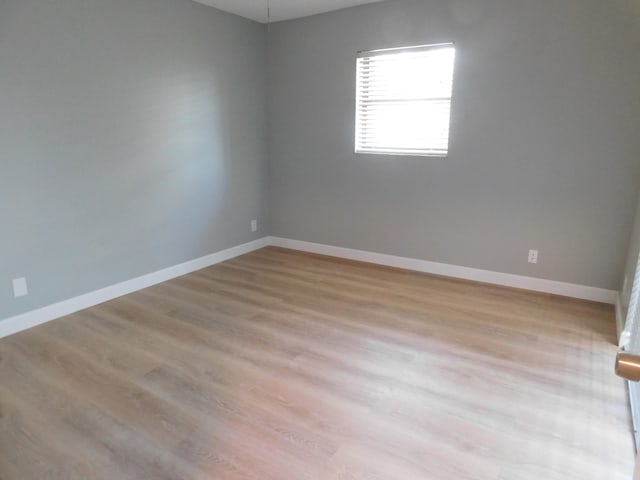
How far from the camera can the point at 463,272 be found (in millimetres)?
3744

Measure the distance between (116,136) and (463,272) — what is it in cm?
317

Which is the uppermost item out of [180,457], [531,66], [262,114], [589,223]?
[531,66]

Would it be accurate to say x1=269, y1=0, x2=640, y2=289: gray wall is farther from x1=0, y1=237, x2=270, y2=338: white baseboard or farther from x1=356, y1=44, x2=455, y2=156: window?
x1=0, y1=237, x2=270, y2=338: white baseboard

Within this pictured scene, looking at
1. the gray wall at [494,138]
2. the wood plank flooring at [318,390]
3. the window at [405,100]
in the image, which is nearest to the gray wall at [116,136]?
the wood plank flooring at [318,390]

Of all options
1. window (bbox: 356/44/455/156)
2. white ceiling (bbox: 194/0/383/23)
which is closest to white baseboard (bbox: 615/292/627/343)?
window (bbox: 356/44/455/156)

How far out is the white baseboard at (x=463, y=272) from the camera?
3242 mm

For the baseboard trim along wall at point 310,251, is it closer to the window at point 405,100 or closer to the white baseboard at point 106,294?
the white baseboard at point 106,294

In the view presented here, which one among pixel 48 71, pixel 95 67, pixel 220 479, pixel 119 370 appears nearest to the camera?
pixel 220 479

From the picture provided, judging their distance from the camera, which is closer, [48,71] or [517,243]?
Answer: [48,71]

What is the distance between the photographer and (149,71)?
3.27 meters

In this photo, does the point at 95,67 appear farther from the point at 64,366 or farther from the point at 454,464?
the point at 454,464

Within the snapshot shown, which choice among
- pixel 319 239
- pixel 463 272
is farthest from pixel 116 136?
pixel 463 272

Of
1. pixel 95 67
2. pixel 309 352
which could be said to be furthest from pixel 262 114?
pixel 309 352

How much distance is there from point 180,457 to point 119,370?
33.1 inches
